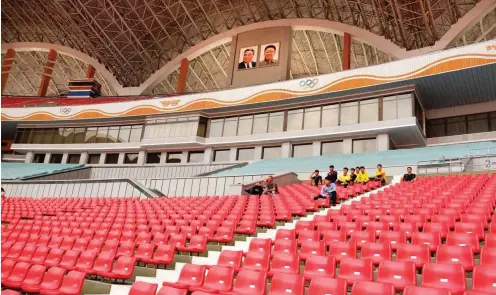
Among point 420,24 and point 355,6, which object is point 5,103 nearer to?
point 355,6

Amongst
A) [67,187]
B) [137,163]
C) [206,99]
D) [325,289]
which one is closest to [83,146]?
[137,163]

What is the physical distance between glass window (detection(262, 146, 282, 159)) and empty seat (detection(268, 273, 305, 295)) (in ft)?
78.4

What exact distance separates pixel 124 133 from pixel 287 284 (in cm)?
3388

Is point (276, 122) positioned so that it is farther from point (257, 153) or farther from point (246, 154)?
point (246, 154)

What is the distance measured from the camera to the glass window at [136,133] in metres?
35.5

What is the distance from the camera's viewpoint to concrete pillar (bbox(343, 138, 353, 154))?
25.9m

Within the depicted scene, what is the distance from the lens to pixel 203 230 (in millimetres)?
8922

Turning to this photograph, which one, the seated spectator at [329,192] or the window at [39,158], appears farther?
the window at [39,158]

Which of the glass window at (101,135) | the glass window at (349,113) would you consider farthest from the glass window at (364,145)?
the glass window at (101,135)

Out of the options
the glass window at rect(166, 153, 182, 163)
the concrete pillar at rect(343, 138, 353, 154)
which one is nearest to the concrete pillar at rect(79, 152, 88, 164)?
the glass window at rect(166, 153, 182, 163)

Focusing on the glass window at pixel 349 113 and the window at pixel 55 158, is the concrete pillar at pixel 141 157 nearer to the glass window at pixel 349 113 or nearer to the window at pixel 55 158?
the window at pixel 55 158

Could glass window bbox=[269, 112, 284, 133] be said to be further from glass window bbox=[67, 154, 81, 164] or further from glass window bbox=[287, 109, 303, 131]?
glass window bbox=[67, 154, 81, 164]

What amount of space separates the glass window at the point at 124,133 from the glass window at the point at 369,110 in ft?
73.6

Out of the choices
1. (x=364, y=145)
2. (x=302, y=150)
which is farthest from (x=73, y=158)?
(x=364, y=145)
